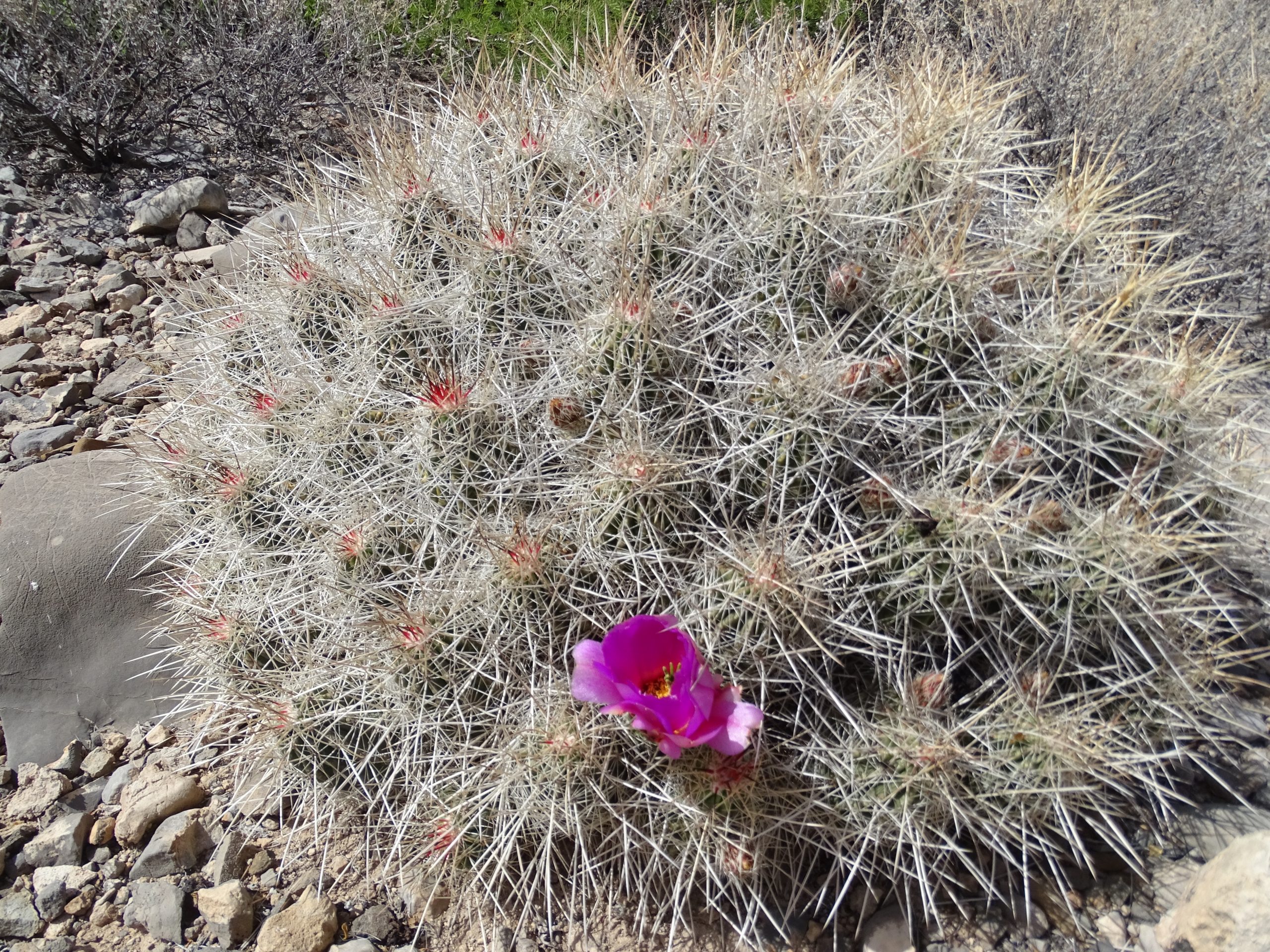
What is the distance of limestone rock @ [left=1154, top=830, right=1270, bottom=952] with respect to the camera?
1893mm

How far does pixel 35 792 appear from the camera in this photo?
275 cm

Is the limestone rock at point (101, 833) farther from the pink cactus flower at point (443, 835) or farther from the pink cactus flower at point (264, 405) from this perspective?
the pink cactus flower at point (264, 405)

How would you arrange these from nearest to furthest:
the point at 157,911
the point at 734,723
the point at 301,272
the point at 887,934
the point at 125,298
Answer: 1. the point at 734,723
2. the point at 887,934
3. the point at 157,911
4. the point at 301,272
5. the point at 125,298

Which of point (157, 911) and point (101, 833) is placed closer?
point (157, 911)

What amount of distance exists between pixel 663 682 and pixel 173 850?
1.58 meters

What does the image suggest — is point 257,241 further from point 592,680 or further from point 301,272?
point 592,680

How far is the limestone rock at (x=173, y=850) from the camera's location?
2.50 m

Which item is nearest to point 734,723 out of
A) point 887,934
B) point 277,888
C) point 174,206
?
point 887,934

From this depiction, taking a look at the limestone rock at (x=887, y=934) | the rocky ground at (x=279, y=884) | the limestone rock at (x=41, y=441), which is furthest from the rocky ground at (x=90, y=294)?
the limestone rock at (x=887, y=934)

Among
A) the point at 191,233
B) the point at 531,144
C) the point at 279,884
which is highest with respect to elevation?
the point at 531,144

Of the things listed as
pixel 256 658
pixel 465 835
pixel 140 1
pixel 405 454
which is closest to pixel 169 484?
pixel 256 658

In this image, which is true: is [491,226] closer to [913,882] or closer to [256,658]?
[256,658]

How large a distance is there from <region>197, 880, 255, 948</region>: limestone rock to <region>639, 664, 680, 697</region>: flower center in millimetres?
1314

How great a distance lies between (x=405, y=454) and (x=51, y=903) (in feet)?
5.14
